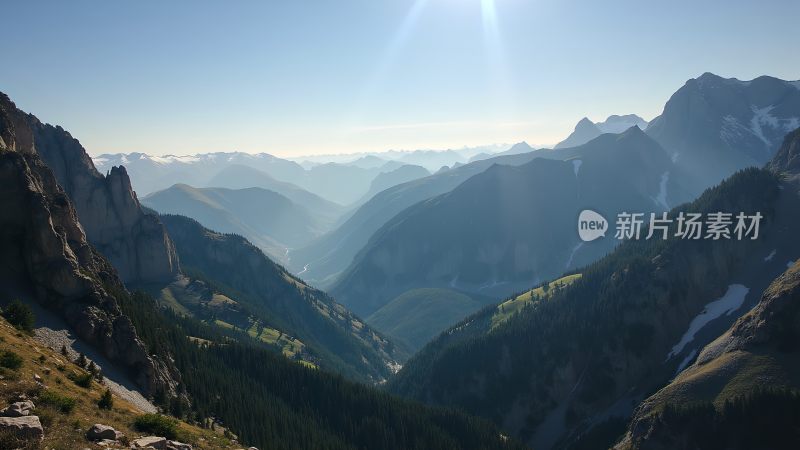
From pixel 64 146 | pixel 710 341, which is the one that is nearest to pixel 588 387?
pixel 710 341

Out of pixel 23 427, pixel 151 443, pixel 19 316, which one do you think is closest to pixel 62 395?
pixel 151 443

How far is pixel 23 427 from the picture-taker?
3953cm

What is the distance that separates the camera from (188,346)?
115 metres

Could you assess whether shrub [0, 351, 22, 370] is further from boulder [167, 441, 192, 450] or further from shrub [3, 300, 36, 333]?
boulder [167, 441, 192, 450]

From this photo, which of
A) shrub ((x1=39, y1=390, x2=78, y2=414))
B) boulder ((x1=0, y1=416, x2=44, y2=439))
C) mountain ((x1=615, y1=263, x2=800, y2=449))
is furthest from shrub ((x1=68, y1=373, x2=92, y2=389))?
mountain ((x1=615, y1=263, x2=800, y2=449))

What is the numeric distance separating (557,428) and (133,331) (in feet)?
445

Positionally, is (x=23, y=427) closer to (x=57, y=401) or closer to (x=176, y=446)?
(x=57, y=401)

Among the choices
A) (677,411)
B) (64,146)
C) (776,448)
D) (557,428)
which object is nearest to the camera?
(776,448)

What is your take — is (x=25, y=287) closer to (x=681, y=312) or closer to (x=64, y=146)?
(x=64, y=146)

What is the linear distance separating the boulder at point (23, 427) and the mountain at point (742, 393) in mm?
123287

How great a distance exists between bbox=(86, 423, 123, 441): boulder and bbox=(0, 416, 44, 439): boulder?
14.8ft

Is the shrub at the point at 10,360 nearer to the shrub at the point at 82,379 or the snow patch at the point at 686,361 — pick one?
the shrub at the point at 82,379

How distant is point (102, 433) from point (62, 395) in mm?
8043

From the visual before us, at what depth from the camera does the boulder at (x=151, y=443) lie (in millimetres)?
46062
